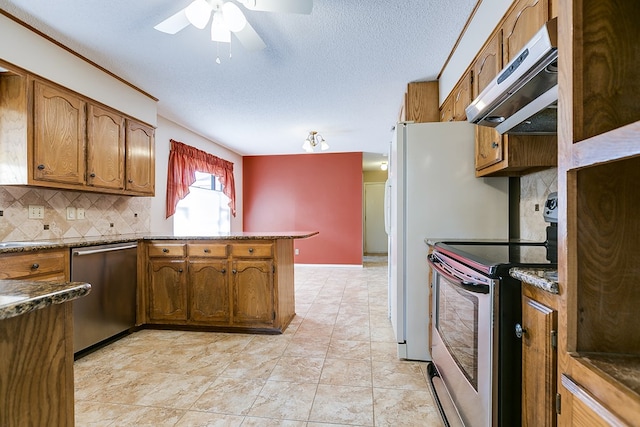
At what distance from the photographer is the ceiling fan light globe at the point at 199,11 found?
1546 millimetres

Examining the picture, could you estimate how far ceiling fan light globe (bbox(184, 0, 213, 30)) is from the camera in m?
1.55

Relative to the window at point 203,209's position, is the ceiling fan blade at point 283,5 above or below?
above

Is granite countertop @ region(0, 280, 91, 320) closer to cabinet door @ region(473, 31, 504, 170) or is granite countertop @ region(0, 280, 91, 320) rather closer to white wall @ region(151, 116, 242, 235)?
cabinet door @ region(473, 31, 504, 170)

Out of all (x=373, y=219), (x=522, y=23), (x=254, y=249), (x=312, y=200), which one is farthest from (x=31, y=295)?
(x=373, y=219)

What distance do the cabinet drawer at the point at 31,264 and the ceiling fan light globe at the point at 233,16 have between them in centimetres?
187

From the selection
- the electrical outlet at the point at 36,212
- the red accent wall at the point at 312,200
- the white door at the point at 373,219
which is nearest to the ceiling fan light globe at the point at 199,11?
the electrical outlet at the point at 36,212

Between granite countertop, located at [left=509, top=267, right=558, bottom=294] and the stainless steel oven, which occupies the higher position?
granite countertop, located at [left=509, top=267, right=558, bottom=294]

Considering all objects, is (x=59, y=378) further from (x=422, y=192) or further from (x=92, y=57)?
(x=92, y=57)

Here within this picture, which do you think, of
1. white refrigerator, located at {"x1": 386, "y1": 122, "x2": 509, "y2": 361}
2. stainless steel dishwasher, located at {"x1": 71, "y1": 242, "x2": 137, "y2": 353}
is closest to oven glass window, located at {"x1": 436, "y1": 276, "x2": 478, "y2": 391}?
white refrigerator, located at {"x1": 386, "y1": 122, "x2": 509, "y2": 361}

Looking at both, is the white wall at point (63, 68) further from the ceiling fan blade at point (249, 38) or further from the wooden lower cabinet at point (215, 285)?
the ceiling fan blade at point (249, 38)

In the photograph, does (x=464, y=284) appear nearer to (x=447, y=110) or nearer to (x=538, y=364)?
(x=538, y=364)

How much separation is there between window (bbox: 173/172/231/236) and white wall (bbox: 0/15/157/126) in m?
1.77

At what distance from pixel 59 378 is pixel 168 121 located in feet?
13.4

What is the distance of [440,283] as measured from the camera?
1777 millimetres
